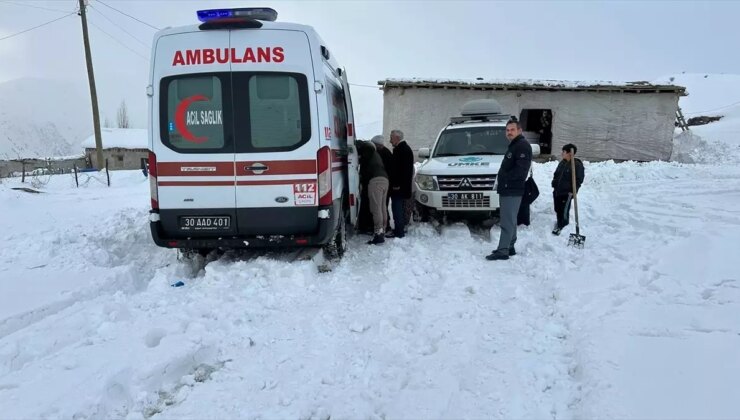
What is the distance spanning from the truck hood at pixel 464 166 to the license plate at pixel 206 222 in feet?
12.9

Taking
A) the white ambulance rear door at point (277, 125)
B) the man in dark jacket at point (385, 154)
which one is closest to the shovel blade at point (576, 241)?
the man in dark jacket at point (385, 154)

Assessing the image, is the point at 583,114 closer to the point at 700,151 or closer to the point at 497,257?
the point at 700,151

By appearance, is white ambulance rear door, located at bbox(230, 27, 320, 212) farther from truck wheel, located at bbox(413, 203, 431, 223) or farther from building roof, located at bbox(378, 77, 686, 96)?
building roof, located at bbox(378, 77, 686, 96)

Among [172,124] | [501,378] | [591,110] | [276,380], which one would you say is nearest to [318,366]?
[276,380]

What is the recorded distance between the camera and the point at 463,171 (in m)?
7.80

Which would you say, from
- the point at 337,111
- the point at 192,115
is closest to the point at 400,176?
the point at 337,111

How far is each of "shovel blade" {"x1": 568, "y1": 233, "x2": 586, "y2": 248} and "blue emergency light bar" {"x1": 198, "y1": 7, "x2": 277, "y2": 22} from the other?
5004mm

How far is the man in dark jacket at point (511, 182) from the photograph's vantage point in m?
6.08

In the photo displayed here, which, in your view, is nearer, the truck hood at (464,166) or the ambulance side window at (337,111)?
the ambulance side window at (337,111)

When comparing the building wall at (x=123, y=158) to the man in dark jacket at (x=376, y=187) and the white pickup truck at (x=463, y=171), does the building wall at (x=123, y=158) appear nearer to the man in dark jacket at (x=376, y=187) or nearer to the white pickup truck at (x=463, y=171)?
the white pickup truck at (x=463, y=171)

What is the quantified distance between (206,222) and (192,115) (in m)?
1.27

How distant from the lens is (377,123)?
64812 millimetres

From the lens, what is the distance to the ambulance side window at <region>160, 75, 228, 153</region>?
209 inches

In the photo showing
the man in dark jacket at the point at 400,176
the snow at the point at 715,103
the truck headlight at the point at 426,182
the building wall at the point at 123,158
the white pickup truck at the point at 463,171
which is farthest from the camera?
the building wall at the point at 123,158
